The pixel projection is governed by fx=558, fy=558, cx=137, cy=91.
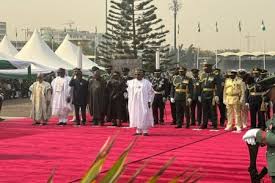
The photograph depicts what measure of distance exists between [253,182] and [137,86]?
20.8 ft

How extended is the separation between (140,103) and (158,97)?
3.25m

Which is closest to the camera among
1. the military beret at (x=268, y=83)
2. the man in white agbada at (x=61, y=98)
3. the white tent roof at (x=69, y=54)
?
the military beret at (x=268, y=83)

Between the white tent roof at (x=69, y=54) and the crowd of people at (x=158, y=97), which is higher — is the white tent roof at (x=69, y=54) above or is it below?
above

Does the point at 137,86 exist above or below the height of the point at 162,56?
below

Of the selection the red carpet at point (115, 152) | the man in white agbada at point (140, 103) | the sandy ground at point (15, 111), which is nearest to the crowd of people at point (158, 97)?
the man in white agbada at point (140, 103)

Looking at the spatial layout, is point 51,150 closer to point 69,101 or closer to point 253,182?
point 253,182

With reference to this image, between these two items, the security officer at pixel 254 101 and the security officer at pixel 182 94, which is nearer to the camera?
the security officer at pixel 254 101

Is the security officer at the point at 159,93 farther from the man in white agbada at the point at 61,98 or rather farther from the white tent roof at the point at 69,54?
the white tent roof at the point at 69,54

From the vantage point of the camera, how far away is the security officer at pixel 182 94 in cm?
1397

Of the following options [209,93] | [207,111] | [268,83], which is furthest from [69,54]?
[268,83]

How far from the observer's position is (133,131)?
1297cm

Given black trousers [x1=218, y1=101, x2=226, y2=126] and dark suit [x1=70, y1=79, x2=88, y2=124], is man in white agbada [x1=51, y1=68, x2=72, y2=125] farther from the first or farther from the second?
black trousers [x1=218, y1=101, x2=226, y2=126]

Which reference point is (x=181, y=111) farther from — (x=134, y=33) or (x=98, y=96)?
(x=134, y=33)

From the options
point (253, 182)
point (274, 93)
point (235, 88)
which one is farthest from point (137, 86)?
point (274, 93)
